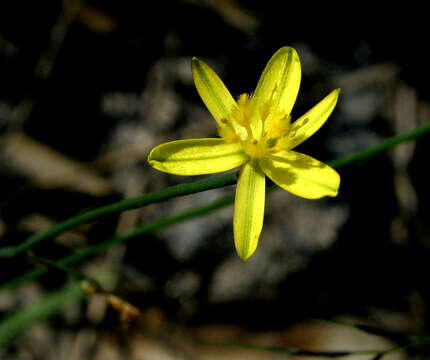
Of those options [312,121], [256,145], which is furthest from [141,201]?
[312,121]

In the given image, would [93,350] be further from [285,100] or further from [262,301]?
[285,100]

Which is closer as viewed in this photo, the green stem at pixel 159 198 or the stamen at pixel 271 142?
the green stem at pixel 159 198

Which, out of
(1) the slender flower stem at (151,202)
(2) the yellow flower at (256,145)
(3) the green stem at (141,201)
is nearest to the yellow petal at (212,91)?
(2) the yellow flower at (256,145)

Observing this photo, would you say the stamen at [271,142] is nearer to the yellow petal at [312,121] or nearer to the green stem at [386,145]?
the yellow petal at [312,121]

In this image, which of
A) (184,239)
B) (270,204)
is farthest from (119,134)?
(270,204)

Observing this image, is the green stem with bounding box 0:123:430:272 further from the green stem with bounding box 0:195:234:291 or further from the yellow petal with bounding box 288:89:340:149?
the yellow petal with bounding box 288:89:340:149

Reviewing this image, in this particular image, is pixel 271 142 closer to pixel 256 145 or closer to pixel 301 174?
pixel 256 145

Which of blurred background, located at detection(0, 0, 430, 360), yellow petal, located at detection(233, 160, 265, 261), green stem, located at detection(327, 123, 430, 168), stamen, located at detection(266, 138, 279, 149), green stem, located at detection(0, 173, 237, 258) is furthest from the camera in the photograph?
blurred background, located at detection(0, 0, 430, 360)

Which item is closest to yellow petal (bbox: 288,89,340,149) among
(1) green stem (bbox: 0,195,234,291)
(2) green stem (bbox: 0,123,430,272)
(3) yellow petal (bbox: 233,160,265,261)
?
(2) green stem (bbox: 0,123,430,272)
